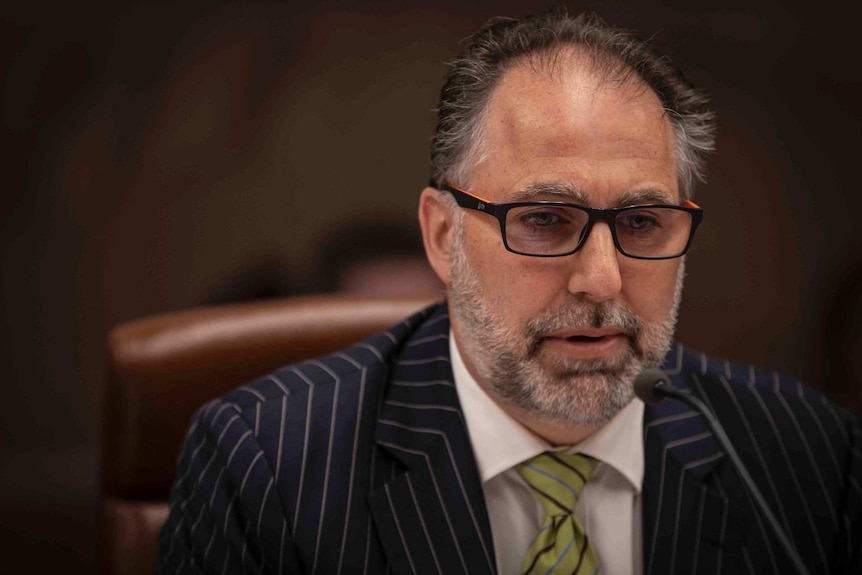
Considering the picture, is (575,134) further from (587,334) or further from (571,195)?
(587,334)

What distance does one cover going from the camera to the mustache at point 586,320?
48.5 inches

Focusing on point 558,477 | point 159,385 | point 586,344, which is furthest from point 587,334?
point 159,385

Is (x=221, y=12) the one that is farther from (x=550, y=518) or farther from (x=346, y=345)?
(x=550, y=518)

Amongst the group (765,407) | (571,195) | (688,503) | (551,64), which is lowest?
(688,503)

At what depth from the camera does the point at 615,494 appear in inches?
54.7

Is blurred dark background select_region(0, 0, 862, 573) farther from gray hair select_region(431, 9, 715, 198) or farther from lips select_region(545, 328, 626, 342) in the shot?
lips select_region(545, 328, 626, 342)

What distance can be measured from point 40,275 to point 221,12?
2.67ft

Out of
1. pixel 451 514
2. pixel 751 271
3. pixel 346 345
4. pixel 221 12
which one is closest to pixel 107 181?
pixel 221 12

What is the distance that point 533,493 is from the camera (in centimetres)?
136

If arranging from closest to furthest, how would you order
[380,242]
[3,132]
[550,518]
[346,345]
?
[550,518]
[346,345]
[3,132]
[380,242]

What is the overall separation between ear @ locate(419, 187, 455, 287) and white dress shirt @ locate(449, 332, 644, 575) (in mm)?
197

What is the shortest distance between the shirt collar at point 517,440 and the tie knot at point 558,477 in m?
0.01

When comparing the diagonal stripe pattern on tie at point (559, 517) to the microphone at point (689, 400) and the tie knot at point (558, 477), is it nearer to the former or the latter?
the tie knot at point (558, 477)

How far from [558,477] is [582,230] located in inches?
14.2
